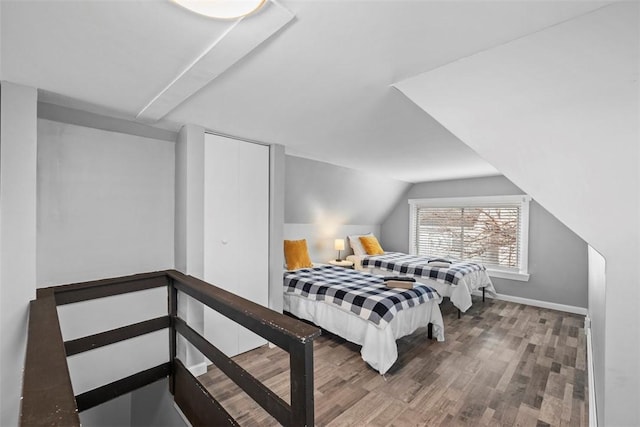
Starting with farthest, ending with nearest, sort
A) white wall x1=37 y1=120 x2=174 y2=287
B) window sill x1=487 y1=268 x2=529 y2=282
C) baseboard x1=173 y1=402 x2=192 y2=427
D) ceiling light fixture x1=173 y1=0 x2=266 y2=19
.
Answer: window sill x1=487 y1=268 x2=529 y2=282
white wall x1=37 y1=120 x2=174 y2=287
baseboard x1=173 y1=402 x2=192 y2=427
ceiling light fixture x1=173 y1=0 x2=266 y2=19

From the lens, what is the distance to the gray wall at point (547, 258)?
4.15m

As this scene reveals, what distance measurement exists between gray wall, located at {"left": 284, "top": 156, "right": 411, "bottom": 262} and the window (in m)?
0.84

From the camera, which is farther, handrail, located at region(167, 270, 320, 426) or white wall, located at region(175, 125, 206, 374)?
white wall, located at region(175, 125, 206, 374)

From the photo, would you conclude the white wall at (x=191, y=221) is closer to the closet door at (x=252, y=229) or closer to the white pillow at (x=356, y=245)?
the closet door at (x=252, y=229)

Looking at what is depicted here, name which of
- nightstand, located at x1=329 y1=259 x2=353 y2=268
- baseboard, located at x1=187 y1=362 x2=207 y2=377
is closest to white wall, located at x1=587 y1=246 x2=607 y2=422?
baseboard, located at x1=187 y1=362 x2=207 y2=377

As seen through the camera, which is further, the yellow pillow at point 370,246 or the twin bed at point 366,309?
the yellow pillow at point 370,246

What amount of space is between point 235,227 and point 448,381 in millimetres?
2395

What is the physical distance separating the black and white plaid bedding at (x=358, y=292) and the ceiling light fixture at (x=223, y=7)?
2.42 metres

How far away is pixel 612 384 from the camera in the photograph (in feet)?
3.95

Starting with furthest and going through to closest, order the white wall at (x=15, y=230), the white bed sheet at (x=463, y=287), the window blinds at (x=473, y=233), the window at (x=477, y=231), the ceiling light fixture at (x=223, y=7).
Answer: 1. the window blinds at (x=473, y=233)
2. the window at (x=477, y=231)
3. the white bed sheet at (x=463, y=287)
4. the white wall at (x=15, y=230)
5. the ceiling light fixture at (x=223, y=7)

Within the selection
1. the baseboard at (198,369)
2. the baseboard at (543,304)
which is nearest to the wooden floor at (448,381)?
the baseboard at (198,369)

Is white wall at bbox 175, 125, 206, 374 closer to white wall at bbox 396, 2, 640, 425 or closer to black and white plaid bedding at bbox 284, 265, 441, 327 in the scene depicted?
black and white plaid bedding at bbox 284, 265, 441, 327

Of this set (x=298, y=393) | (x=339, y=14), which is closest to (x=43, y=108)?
(x=339, y=14)

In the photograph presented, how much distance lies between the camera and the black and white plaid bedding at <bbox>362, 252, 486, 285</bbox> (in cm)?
398
